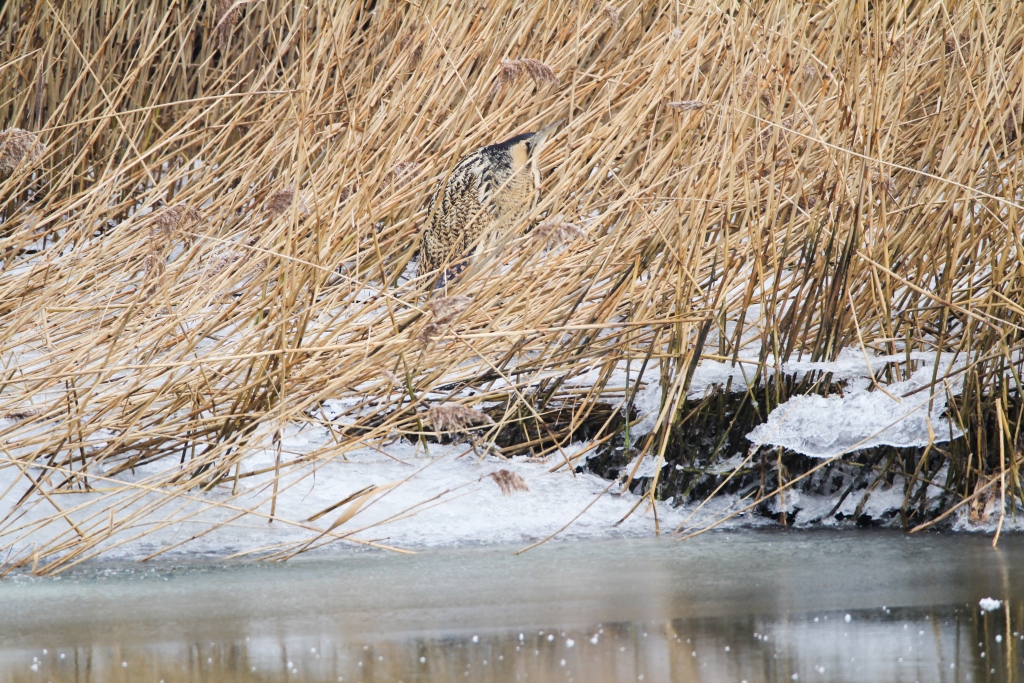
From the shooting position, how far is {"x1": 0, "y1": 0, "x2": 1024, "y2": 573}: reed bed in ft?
8.73

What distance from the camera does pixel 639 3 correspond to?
3.77 m

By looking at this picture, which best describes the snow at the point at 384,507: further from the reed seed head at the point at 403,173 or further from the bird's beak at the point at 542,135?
the bird's beak at the point at 542,135

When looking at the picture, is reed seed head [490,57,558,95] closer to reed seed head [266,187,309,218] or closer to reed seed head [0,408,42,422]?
reed seed head [266,187,309,218]

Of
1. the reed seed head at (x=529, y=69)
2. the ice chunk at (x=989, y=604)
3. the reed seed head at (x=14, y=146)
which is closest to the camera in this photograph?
the ice chunk at (x=989, y=604)

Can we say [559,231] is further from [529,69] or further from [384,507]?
[384,507]

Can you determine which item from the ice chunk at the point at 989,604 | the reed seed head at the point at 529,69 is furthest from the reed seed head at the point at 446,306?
the ice chunk at the point at 989,604

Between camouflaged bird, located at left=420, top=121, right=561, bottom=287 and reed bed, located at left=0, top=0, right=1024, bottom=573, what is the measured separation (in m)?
0.09

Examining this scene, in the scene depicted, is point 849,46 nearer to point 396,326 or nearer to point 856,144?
point 856,144

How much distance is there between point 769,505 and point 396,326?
0.91m

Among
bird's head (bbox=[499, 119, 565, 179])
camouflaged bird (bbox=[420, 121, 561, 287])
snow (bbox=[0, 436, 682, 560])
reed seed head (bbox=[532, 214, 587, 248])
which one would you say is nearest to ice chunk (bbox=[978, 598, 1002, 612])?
snow (bbox=[0, 436, 682, 560])

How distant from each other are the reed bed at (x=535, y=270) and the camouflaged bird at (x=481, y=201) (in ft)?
0.31

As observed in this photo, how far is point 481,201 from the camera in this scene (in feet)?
10.7

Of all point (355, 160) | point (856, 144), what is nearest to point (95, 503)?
point (355, 160)

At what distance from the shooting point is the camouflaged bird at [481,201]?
329 cm
